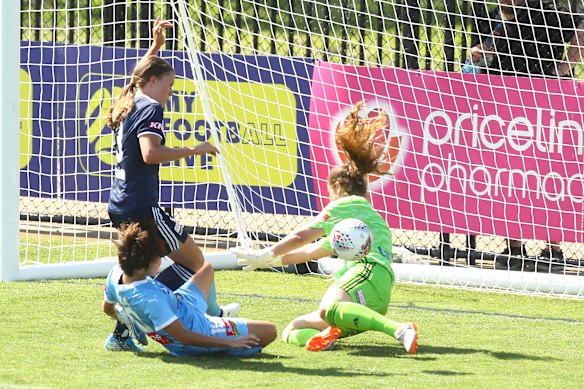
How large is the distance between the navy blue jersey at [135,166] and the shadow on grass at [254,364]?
2.86ft

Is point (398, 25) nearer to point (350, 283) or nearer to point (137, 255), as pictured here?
point (350, 283)

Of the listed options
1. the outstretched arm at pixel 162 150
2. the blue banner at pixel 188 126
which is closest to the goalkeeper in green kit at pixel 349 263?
the outstretched arm at pixel 162 150

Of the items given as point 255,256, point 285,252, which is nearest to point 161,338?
point 255,256

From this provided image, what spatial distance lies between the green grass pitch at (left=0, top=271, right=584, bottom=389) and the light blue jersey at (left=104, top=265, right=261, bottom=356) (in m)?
0.09

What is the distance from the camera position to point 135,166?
21.7ft

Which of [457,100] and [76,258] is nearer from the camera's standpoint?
[457,100]

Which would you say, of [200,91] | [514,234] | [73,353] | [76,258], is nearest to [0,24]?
[200,91]

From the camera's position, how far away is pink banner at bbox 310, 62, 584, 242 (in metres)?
9.29

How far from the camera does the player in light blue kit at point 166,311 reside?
5918 millimetres

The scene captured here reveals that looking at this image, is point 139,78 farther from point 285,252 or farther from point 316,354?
point 316,354

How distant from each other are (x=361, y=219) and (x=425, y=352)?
33.0 inches

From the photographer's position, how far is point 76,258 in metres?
10.4

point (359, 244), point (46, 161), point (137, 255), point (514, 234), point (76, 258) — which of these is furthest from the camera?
point (46, 161)

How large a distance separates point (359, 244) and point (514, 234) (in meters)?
3.42
